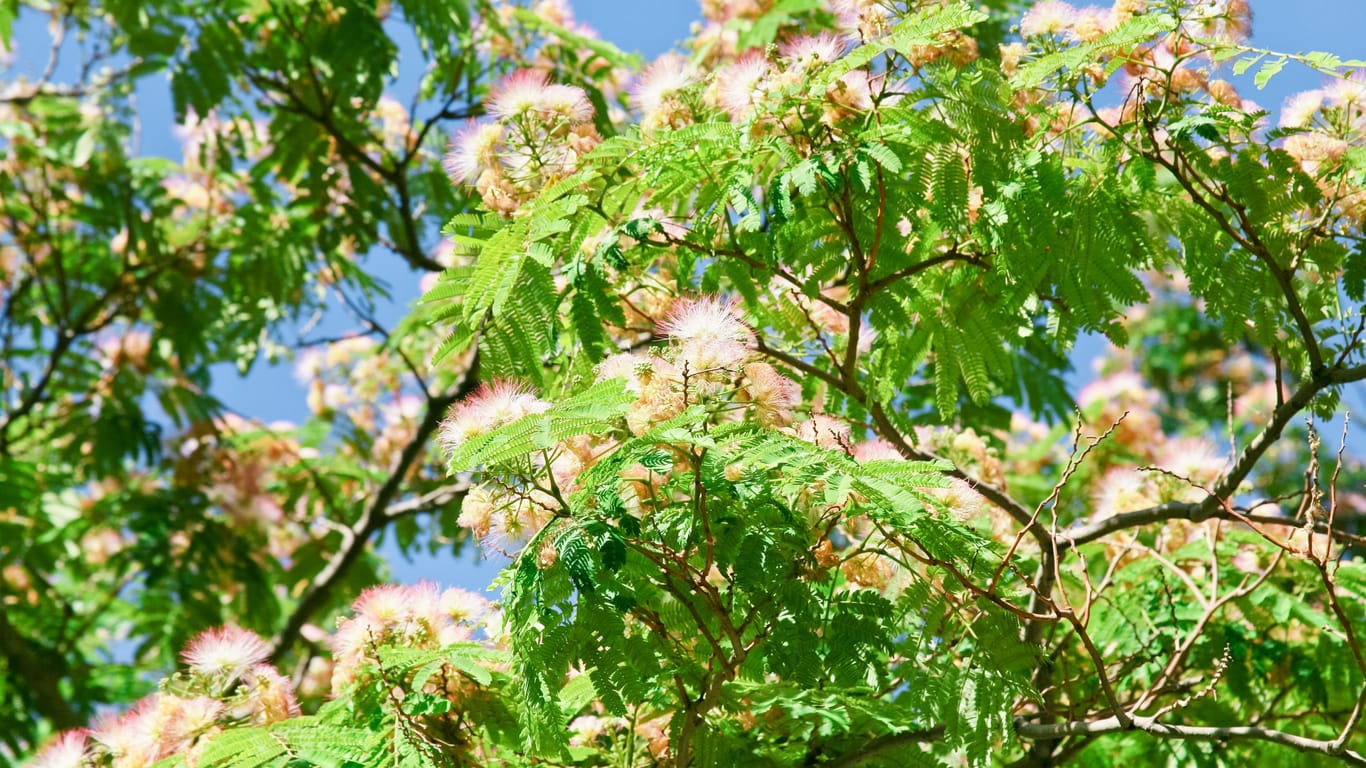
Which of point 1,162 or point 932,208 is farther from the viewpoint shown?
point 1,162

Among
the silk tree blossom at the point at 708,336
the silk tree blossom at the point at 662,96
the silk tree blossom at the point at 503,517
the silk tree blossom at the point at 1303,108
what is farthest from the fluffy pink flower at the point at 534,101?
the silk tree blossom at the point at 1303,108

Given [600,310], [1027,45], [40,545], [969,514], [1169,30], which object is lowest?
[969,514]

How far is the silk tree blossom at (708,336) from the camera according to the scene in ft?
8.87

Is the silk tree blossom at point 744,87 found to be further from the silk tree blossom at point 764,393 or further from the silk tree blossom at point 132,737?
the silk tree blossom at point 132,737

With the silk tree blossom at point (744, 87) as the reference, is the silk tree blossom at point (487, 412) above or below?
below

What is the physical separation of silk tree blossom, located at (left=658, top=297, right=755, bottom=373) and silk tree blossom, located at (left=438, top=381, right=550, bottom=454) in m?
0.29

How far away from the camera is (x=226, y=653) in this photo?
10.7 feet

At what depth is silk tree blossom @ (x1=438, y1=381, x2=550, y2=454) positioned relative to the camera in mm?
2713

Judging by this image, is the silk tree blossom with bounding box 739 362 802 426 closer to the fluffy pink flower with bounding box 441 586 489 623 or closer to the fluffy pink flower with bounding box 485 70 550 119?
the fluffy pink flower with bounding box 441 586 489 623

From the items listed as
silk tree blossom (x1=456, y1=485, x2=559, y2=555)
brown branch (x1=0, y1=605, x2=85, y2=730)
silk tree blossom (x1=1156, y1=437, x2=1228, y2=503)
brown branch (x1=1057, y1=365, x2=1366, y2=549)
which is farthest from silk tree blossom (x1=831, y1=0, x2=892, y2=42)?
brown branch (x1=0, y1=605, x2=85, y2=730)

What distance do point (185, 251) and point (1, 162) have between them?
137 centimetres

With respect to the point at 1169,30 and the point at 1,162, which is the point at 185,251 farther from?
the point at 1169,30

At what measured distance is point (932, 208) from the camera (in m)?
3.24

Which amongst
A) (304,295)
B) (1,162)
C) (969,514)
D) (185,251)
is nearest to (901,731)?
(969,514)
